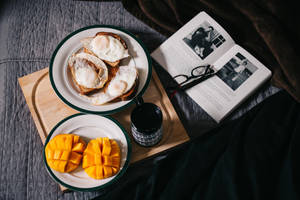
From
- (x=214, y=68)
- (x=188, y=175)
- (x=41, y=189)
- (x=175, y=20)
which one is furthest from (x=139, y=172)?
(x=175, y=20)

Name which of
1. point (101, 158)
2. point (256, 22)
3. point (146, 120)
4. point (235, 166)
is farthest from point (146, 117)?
point (256, 22)

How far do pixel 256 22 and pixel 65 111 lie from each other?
634mm

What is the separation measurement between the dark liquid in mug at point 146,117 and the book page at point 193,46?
0.22m

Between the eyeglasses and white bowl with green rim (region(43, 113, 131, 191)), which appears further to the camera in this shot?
the eyeglasses

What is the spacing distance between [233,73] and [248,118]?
0.53 feet

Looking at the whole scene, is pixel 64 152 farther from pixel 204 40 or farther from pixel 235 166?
pixel 204 40

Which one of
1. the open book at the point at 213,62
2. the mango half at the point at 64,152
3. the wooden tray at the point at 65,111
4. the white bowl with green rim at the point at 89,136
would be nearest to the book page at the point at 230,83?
the open book at the point at 213,62

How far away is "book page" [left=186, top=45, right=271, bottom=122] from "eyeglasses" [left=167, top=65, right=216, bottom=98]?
14 mm

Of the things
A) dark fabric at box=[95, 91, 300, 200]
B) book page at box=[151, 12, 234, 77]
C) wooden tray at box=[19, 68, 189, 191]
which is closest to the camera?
dark fabric at box=[95, 91, 300, 200]

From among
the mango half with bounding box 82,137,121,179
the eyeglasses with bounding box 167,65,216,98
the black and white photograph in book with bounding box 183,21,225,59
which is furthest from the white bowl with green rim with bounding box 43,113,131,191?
the black and white photograph in book with bounding box 183,21,225,59

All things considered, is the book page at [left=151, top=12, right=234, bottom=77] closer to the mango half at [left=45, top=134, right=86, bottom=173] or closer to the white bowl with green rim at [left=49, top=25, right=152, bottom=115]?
the white bowl with green rim at [left=49, top=25, right=152, bottom=115]

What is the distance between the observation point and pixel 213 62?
3.24ft

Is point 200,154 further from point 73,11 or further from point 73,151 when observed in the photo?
point 73,11

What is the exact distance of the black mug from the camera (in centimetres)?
78
